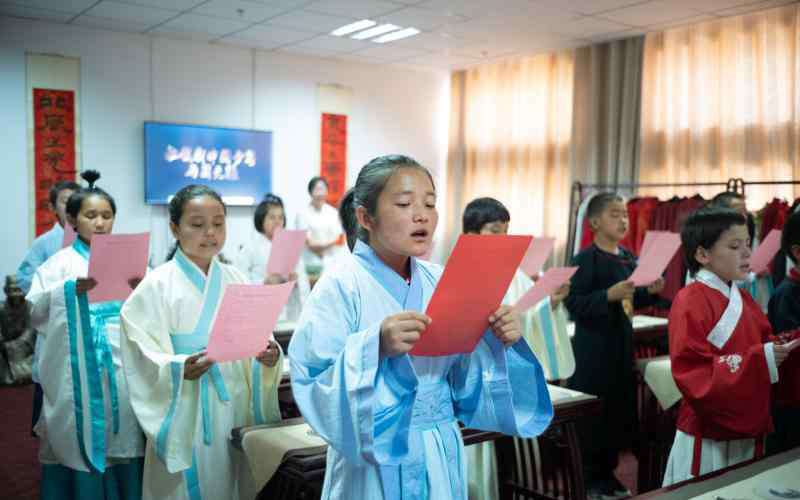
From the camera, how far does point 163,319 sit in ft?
7.12

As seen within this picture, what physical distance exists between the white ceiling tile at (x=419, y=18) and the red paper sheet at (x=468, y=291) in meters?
4.72

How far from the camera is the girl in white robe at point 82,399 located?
8.32 ft

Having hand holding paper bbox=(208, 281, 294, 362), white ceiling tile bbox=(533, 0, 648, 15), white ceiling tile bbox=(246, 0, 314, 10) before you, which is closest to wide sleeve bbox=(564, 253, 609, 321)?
hand holding paper bbox=(208, 281, 294, 362)

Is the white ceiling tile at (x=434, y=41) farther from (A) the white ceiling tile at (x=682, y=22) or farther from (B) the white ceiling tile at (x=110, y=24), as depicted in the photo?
(B) the white ceiling tile at (x=110, y=24)

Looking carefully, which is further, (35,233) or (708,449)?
(35,233)

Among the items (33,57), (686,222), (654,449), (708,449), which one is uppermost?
(33,57)

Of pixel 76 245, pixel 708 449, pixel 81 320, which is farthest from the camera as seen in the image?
pixel 76 245

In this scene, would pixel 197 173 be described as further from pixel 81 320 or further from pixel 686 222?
pixel 686 222

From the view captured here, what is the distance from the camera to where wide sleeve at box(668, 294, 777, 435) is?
6.64 ft

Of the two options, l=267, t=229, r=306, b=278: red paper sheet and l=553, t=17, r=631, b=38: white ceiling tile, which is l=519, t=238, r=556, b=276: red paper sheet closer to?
l=267, t=229, r=306, b=278: red paper sheet

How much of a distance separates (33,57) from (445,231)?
15.6 ft

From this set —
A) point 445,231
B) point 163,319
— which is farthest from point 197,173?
point 163,319

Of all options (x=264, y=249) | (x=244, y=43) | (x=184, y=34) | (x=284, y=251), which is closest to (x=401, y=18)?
(x=244, y=43)

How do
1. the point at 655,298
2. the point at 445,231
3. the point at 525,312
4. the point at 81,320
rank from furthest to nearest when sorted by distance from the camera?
the point at 445,231, the point at 655,298, the point at 525,312, the point at 81,320
